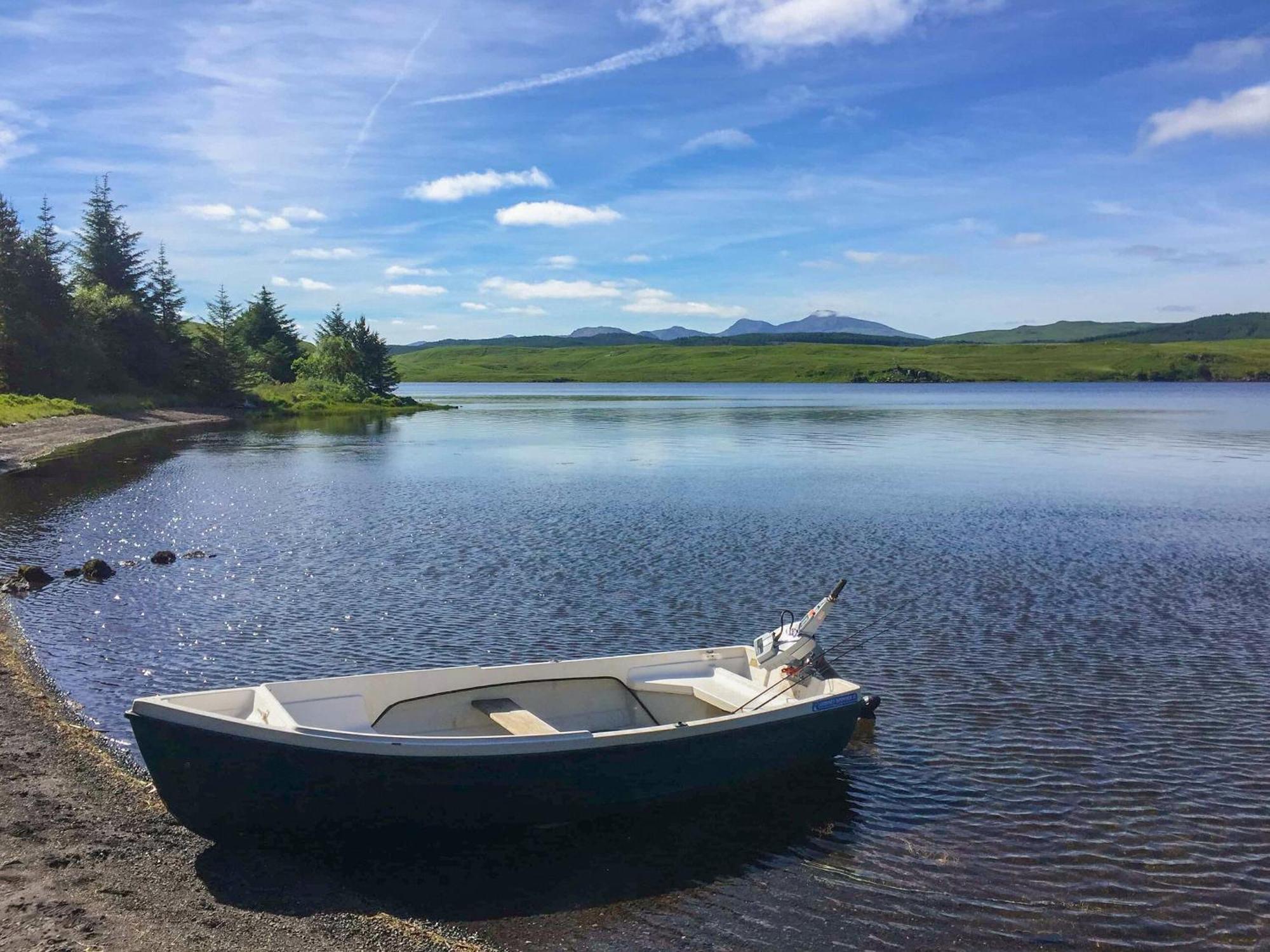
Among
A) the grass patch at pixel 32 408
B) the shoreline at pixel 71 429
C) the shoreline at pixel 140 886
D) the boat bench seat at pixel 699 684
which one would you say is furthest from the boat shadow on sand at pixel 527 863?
the grass patch at pixel 32 408

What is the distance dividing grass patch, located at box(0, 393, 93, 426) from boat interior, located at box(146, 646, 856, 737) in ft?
201

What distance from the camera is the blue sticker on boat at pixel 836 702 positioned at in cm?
1346

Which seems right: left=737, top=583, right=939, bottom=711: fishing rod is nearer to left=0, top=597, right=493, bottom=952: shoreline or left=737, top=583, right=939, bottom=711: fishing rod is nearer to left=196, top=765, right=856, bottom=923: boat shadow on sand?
left=196, top=765, right=856, bottom=923: boat shadow on sand

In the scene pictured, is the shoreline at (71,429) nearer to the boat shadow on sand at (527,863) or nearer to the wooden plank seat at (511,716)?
the wooden plank seat at (511,716)

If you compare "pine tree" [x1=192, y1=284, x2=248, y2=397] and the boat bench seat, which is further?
"pine tree" [x1=192, y1=284, x2=248, y2=397]

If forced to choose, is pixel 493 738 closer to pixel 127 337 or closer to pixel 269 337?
pixel 127 337

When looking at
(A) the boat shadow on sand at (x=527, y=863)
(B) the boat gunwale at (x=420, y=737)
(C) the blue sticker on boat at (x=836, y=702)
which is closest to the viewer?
(A) the boat shadow on sand at (x=527, y=863)

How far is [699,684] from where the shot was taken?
48.6ft

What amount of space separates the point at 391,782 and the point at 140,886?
8.92ft

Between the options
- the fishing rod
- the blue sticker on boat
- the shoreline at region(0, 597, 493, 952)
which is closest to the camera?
the shoreline at region(0, 597, 493, 952)

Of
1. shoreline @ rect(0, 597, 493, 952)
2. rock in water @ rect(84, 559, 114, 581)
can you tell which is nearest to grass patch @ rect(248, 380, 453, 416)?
rock in water @ rect(84, 559, 114, 581)

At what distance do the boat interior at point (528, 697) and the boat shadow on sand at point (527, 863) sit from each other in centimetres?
139

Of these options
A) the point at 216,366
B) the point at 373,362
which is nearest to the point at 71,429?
the point at 216,366

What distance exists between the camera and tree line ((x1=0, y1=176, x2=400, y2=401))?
7444 cm
